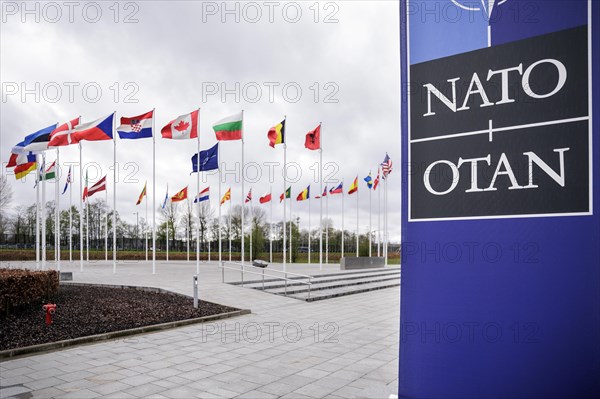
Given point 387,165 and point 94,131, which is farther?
point 387,165

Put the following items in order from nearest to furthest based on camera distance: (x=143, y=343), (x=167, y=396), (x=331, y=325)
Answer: (x=167, y=396) < (x=143, y=343) < (x=331, y=325)

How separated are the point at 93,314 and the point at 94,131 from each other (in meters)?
10.4

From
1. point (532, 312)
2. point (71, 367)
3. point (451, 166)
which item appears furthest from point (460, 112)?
point (71, 367)

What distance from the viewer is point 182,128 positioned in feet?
60.4

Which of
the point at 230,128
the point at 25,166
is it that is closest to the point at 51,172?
the point at 25,166

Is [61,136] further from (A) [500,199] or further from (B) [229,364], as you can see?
(A) [500,199]

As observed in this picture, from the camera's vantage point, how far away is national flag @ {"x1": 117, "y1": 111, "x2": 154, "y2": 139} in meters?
18.1

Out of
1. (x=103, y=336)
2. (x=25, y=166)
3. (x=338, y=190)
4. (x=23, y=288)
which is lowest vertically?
(x=103, y=336)

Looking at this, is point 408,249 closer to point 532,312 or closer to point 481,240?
point 481,240

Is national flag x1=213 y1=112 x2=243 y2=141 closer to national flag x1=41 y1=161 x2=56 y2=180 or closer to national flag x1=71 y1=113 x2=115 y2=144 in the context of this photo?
national flag x1=71 y1=113 x2=115 y2=144

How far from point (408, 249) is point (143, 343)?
6.46m

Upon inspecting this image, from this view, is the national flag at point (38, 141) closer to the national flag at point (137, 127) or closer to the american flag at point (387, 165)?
the national flag at point (137, 127)

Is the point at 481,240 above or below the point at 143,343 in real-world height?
above

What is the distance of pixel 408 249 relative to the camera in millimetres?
3197
